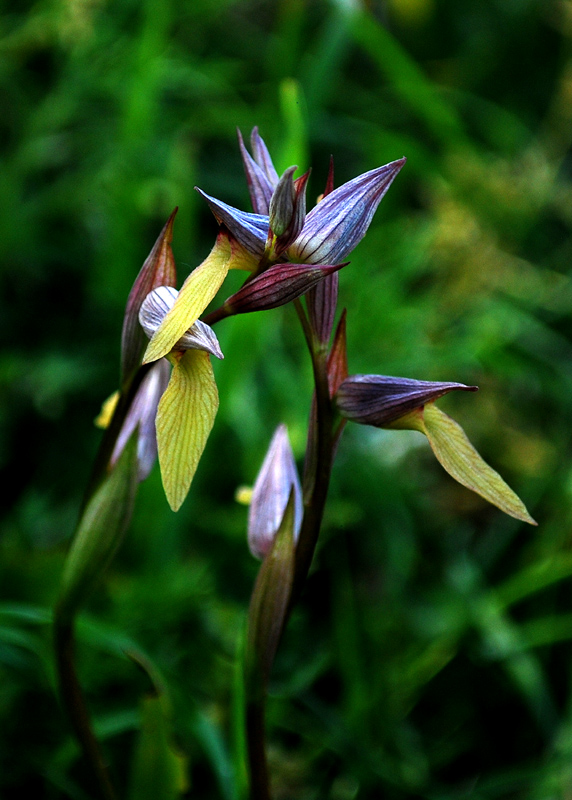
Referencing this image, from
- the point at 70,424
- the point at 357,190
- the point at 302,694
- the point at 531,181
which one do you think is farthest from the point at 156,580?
the point at 531,181

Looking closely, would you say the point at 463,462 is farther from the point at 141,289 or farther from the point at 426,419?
the point at 141,289

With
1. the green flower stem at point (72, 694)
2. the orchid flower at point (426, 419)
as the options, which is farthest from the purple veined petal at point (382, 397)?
the green flower stem at point (72, 694)

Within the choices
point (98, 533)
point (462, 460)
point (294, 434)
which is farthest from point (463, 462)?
point (294, 434)

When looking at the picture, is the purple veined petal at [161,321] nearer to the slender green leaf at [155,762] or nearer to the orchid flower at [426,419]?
the orchid flower at [426,419]

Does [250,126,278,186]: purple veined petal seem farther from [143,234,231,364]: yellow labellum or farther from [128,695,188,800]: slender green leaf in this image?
[128,695,188,800]: slender green leaf

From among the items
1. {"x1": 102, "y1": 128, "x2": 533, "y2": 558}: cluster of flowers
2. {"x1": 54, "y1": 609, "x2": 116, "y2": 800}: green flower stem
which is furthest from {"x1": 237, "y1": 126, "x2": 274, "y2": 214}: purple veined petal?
{"x1": 54, "y1": 609, "x2": 116, "y2": 800}: green flower stem

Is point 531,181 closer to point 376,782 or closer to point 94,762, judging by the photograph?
point 376,782
